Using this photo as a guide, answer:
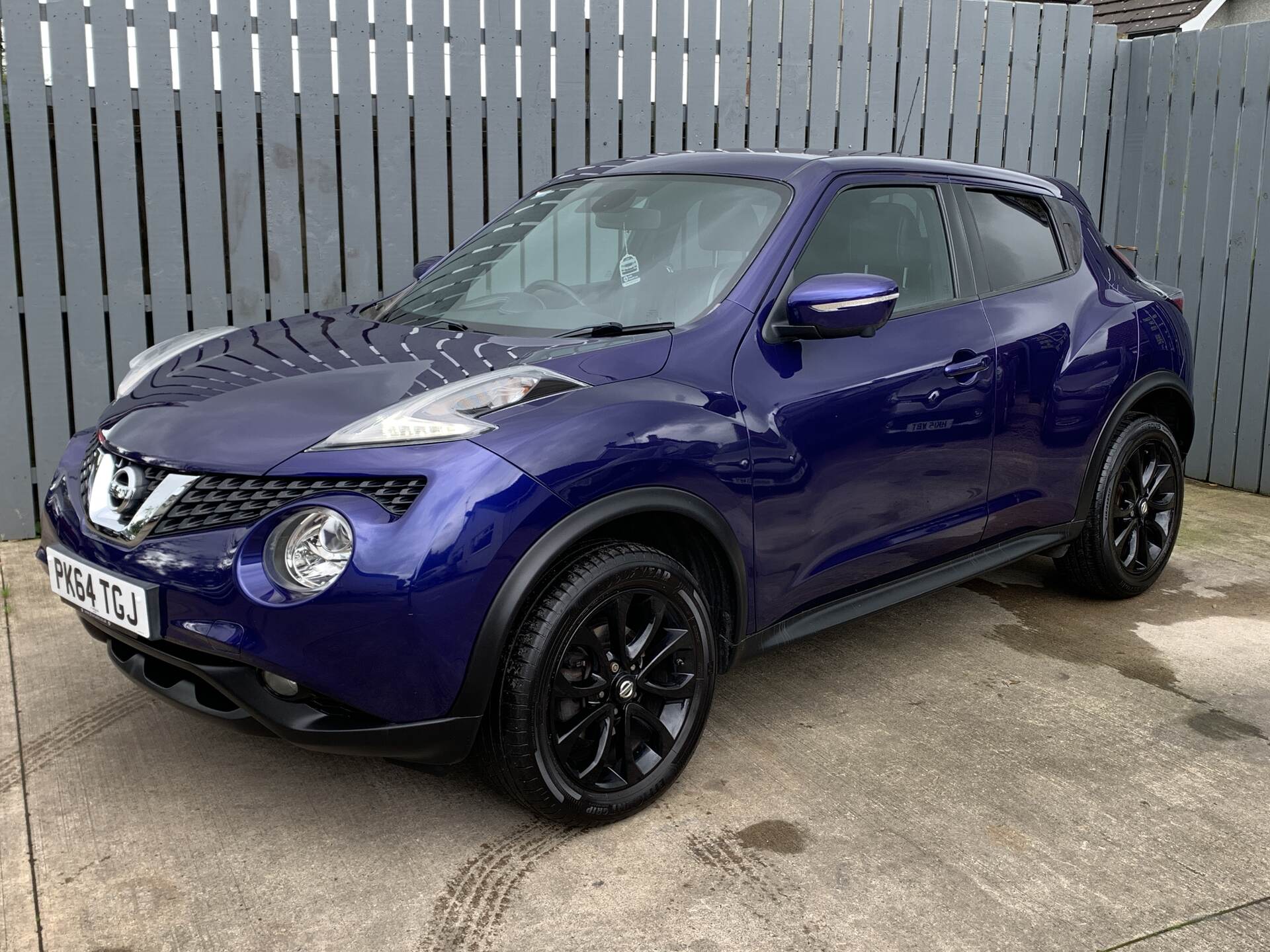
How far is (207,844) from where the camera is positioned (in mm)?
2959

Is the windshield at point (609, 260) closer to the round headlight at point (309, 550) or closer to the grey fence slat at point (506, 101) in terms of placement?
the round headlight at point (309, 550)

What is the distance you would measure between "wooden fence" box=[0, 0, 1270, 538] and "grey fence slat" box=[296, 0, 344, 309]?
0.01 m

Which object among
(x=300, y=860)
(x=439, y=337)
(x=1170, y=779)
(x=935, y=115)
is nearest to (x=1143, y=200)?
(x=935, y=115)

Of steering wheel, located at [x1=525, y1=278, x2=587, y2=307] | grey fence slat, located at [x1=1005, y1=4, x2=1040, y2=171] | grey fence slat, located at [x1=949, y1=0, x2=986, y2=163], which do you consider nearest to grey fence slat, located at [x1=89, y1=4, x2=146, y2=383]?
steering wheel, located at [x1=525, y1=278, x2=587, y2=307]

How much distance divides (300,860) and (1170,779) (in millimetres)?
2364

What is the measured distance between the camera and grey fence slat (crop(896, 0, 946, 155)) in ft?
22.8

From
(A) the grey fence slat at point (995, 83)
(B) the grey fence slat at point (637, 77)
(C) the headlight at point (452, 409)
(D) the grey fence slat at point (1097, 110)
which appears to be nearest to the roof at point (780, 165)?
(C) the headlight at point (452, 409)

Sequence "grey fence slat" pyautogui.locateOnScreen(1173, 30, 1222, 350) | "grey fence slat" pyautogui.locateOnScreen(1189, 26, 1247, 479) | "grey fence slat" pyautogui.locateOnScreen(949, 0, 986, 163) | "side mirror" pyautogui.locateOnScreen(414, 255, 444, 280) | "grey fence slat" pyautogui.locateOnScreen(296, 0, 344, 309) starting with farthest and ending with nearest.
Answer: "grey fence slat" pyautogui.locateOnScreen(949, 0, 986, 163)
"grey fence slat" pyautogui.locateOnScreen(1173, 30, 1222, 350)
"grey fence slat" pyautogui.locateOnScreen(1189, 26, 1247, 479)
"grey fence slat" pyautogui.locateOnScreen(296, 0, 344, 309)
"side mirror" pyautogui.locateOnScreen(414, 255, 444, 280)

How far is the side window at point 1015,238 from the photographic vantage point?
13.6 feet

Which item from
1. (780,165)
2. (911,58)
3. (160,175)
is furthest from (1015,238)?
(160,175)

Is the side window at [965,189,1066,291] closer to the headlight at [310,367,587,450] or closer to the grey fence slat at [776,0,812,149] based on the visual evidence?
the headlight at [310,367,587,450]

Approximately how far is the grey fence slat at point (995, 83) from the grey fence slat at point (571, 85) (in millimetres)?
2575

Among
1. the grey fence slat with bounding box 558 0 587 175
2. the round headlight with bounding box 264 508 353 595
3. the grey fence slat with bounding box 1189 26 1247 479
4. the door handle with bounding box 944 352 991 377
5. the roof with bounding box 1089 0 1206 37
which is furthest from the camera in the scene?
the roof with bounding box 1089 0 1206 37

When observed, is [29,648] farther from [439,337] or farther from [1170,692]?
[1170,692]
